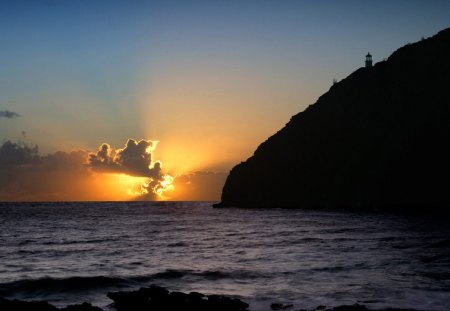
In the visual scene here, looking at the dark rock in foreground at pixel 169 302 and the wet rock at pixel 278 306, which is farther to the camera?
the wet rock at pixel 278 306

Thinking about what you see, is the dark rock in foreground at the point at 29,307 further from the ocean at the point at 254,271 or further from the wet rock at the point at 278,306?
the wet rock at the point at 278,306

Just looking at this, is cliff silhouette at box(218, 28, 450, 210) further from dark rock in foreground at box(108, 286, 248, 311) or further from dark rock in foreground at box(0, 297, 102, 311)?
dark rock in foreground at box(0, 297, 102, 311)

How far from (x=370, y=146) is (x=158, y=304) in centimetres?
13181

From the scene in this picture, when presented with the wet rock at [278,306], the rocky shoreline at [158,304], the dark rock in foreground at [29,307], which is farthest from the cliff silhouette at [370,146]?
the dark rock in foreground at [29,307]

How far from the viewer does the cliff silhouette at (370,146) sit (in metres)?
129

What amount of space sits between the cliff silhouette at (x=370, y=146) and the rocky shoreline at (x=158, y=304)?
113769 mm

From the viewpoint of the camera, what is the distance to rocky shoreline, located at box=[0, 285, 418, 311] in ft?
62.5

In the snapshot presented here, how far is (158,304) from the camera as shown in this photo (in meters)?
19.6

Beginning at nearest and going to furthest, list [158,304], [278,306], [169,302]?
[158,304], [169,302], [278,306]

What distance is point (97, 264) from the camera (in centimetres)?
3616

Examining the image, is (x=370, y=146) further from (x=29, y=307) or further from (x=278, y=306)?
(x=29, y=307)

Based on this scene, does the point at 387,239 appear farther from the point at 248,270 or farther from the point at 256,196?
the point at 256,196

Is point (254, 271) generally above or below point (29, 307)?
above

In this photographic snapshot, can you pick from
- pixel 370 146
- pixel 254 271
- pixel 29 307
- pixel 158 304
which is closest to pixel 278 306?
pixel 158 304
